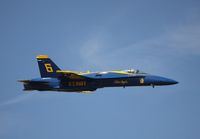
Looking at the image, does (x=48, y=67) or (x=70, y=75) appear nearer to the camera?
(x=70, y=75)

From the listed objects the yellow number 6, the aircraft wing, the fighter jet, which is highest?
the yellow number 6

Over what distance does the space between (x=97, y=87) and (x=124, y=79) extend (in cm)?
358

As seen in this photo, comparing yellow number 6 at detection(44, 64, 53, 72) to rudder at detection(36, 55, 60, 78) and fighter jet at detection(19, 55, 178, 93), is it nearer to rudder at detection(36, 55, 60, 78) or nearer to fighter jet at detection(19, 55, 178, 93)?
rudder at detection(36, 55, 60, 78)

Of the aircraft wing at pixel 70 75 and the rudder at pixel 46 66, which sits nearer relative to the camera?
the aircraft wing at pixel 70 75

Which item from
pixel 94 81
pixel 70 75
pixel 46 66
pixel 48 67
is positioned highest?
pixel 46 66

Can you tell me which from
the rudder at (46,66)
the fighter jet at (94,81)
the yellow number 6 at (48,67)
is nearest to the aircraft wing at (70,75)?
the fighter jet at (94,81)

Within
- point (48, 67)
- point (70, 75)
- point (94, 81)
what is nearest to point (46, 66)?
point (48, 67)

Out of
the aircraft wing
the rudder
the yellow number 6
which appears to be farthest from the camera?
the yellow number 6

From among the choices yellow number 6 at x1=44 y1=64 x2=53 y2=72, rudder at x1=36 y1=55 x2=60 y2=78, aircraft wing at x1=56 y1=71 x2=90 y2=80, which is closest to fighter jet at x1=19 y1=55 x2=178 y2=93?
aircraft wing at x1=56 y1=71 x2=90 y2=80

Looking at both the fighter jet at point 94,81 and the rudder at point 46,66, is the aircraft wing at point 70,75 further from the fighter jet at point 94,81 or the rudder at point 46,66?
the rudder at point 46,66

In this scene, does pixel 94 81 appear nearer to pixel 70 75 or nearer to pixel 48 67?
pixel 70 75

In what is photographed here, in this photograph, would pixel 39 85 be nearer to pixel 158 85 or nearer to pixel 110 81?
pixel 110 81

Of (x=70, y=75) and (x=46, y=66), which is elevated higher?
(x=46, y=66)

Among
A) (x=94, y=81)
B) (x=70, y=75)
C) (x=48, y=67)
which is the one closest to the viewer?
(x=70, y=75)
